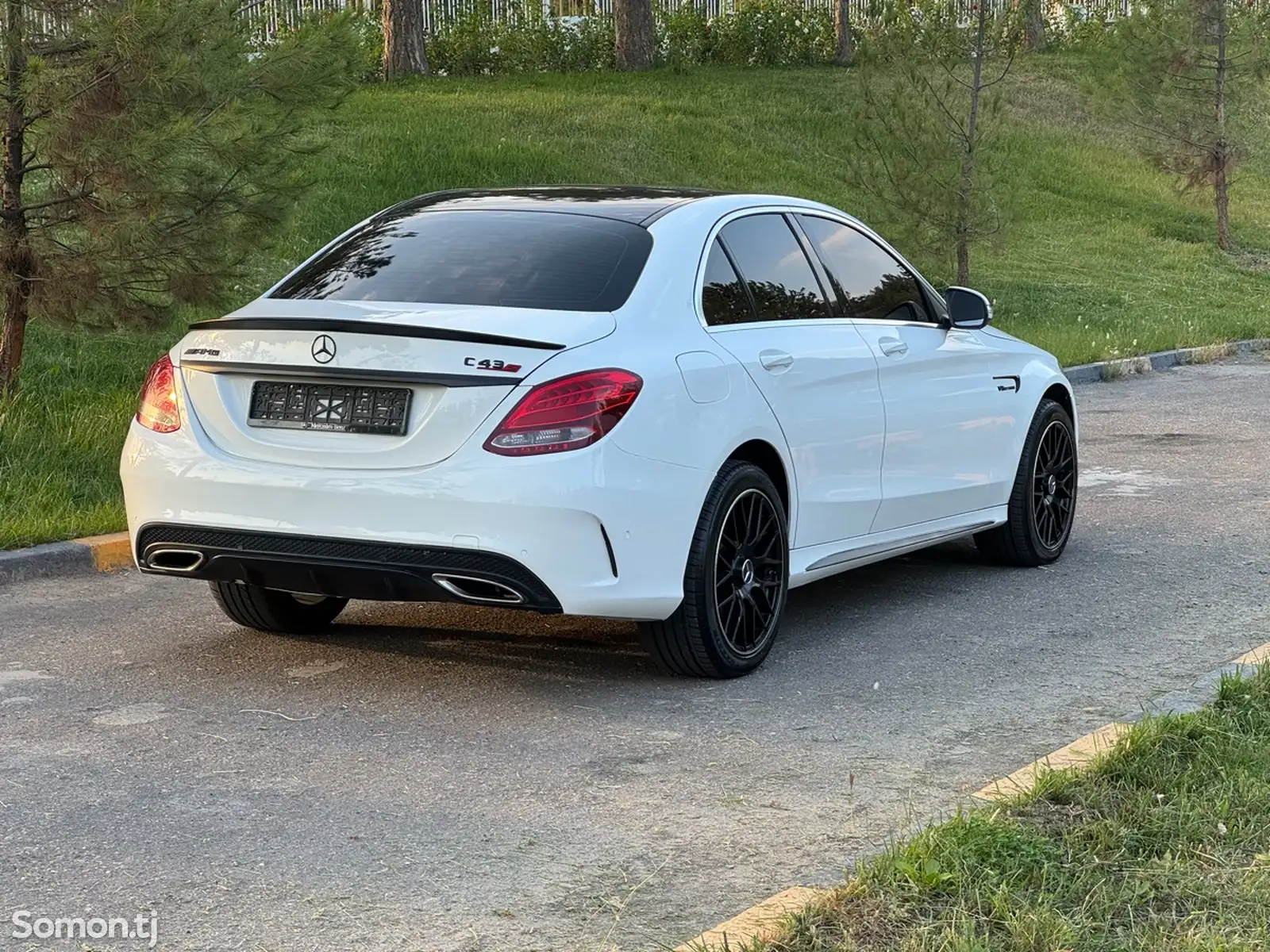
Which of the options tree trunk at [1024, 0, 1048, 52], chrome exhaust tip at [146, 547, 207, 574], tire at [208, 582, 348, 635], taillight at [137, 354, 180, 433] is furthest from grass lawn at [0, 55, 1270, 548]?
tree trunk at [1024, 0, 1048, 52]

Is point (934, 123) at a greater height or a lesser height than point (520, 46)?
lesser

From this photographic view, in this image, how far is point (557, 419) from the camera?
542 cm

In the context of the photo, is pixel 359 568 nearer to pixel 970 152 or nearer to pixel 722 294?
pixel 722 294

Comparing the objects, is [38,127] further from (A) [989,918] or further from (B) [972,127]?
(B) [972,127]

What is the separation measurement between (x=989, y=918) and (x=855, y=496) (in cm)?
327

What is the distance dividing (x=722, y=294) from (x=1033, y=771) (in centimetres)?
228

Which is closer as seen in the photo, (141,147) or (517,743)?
(517,743)

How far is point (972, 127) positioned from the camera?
68.4 ft

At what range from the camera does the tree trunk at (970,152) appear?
20.5 m

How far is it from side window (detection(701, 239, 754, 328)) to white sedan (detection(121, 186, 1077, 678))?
1 cm

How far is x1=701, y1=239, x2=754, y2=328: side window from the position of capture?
6.18 meters

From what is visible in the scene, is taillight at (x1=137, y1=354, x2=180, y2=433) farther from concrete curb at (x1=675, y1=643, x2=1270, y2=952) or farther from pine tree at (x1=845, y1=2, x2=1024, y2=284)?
pine tree at (x1=845, y1=2, x2=1024, y2=284)

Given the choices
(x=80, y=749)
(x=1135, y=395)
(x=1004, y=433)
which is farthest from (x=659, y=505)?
(x=1135, y=395)

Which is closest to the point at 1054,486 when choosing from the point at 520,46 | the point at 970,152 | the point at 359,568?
the point at 359,568
